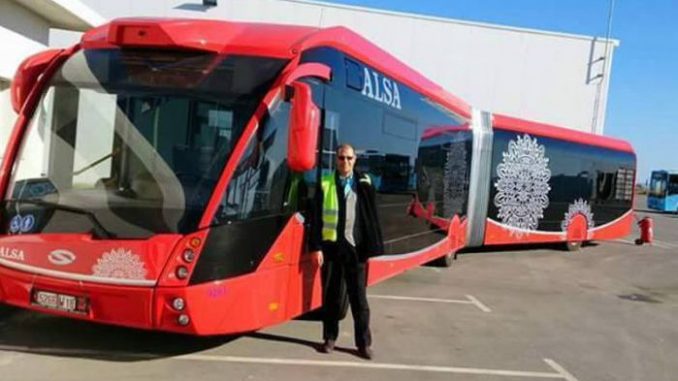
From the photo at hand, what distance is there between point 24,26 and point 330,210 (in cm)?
1255

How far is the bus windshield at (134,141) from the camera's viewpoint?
530 centimetres

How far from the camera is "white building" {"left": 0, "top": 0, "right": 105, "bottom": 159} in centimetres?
1341

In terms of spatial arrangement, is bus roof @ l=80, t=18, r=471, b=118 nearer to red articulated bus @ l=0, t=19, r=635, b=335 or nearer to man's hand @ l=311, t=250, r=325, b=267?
red articulated bus @ l=0, t=19, r=635, b=335

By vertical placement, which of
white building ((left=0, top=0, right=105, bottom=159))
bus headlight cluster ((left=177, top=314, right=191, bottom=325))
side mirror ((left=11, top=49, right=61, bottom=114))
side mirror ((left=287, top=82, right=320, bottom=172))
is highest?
white building ((left=0, top=0, right=105, bottom=159))

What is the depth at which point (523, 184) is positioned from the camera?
16.1 meters

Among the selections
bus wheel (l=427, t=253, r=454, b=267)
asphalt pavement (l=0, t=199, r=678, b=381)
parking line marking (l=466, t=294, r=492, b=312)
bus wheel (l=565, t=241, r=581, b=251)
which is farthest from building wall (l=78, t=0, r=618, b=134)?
parking line marking (l=466, t=294, r=492, b=312)

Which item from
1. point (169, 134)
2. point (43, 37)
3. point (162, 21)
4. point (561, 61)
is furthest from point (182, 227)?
point (561, 61)

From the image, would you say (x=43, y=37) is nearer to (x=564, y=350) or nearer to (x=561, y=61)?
(x=564, y=350)

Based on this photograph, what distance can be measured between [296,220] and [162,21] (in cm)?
203

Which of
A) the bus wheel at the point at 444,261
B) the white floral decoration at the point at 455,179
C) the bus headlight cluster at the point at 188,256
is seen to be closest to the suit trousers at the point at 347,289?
the bus headlight cluster at the point at 188,256

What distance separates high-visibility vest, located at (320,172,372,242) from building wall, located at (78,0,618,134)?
25.7 metres

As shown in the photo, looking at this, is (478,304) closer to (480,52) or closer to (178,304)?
(178,304)

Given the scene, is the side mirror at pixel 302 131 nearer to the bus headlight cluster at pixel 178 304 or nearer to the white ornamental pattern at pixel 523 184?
the bus headlight cluster at pixel 178 304

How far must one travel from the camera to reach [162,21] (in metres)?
5.69
